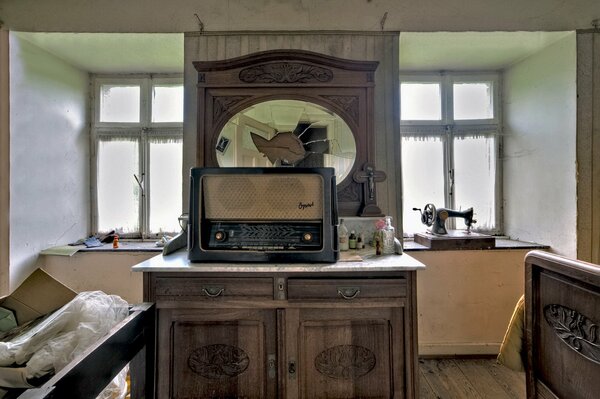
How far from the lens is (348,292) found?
1.22m

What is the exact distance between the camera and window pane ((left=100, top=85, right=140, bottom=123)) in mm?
2367

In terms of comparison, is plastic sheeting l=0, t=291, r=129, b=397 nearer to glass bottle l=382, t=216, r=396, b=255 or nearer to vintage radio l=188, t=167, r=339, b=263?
vintage radio l=188, t=167, r=339, b=263

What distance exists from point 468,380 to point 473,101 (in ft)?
6.81

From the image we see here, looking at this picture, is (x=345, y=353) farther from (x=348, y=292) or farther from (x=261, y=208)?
(x=261, y=208)

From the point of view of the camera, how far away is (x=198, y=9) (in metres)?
1.87

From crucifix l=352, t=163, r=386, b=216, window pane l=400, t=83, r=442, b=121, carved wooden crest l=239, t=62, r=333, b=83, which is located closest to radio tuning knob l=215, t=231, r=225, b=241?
crucifix l=352, t=163, r=386, b=216

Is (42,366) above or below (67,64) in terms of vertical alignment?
below

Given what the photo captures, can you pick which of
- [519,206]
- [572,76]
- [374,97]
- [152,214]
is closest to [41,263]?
[152,214]

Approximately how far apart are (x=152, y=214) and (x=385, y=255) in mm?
1900

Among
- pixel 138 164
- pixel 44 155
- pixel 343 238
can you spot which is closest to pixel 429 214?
pixel 343 238

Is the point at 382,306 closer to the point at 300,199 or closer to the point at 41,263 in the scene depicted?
the point at 300,199

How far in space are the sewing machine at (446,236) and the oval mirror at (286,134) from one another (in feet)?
2.44

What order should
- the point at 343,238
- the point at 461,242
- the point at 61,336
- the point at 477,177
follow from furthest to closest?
the point at 477,177
the point at 461,242
the point at 343,238
the point at 61,336

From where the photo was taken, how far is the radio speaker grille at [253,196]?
131 cm
